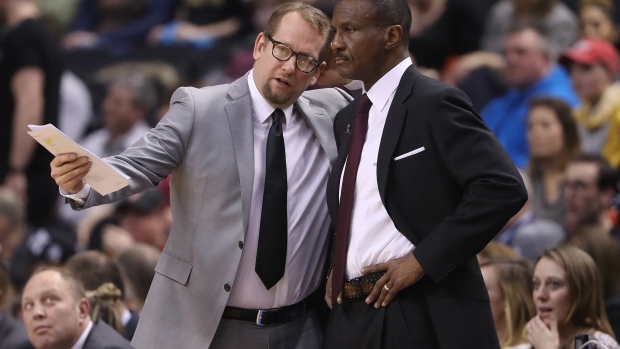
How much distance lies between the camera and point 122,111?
9.77 metres

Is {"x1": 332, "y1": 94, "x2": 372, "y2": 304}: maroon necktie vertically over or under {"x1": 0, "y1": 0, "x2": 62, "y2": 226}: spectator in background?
under

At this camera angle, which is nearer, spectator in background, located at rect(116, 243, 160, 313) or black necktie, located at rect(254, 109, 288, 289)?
black necktie, located at rect(254, 109, 288, 289)

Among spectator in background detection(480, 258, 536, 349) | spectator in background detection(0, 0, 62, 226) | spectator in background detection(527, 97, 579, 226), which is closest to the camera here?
spectator in background detection(480, 258, 536, 349)

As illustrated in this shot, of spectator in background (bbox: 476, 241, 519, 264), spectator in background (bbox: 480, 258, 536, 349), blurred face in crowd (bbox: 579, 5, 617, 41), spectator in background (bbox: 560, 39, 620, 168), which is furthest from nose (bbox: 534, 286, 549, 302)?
blurred face in crowd (bbox: 579, 5, 617, 41)

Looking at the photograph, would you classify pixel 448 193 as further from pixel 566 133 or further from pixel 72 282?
pixel 566 133

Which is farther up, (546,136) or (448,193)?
(546,136)

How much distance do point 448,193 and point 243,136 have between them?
2.85 ft

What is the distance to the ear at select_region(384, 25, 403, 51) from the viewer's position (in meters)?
4.12

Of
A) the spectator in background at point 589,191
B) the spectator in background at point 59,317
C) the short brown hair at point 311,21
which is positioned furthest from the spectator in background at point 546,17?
the short brown hair at point 311,21

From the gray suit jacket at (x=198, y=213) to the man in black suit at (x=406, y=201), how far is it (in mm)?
384

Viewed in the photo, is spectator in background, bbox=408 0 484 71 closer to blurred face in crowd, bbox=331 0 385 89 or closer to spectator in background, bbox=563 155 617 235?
spectator in background, bbox=563 155 617 235

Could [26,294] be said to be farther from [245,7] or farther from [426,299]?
[245,7]

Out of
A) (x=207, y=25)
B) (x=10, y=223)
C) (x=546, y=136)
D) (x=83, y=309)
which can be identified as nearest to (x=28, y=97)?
(x=10, y=223)

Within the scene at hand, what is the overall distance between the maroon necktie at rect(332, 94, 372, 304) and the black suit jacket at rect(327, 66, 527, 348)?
0.14m
